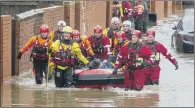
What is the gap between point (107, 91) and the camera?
1902cm

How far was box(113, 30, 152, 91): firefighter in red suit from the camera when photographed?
18500 millimetres

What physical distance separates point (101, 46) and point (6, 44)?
252 cm

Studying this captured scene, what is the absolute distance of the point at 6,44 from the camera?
2098cm

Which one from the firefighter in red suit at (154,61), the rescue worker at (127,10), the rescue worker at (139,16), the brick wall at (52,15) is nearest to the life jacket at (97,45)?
the firefighter in red suit at (154,61)

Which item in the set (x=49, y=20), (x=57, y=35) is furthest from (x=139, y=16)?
(x=57, y=35)

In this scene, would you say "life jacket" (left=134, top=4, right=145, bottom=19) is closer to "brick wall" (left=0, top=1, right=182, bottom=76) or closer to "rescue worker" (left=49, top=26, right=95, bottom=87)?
"brick wall" (left=0, top=1, right=182, bottom=76)

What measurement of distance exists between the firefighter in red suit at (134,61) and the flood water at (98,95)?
0.25m

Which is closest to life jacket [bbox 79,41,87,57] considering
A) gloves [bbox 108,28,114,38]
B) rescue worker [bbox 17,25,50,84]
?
rescue worker [bbox 17,25,50,84]

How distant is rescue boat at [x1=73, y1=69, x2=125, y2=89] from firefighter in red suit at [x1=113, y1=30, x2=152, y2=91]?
48cm

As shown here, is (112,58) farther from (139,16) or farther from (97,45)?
(139,16)

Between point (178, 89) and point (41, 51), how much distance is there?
3.58 meters

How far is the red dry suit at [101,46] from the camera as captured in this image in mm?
20672

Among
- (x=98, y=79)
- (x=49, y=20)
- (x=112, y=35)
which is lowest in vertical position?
(x=98, y=79)

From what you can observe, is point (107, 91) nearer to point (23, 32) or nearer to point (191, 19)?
point (23, 32)
